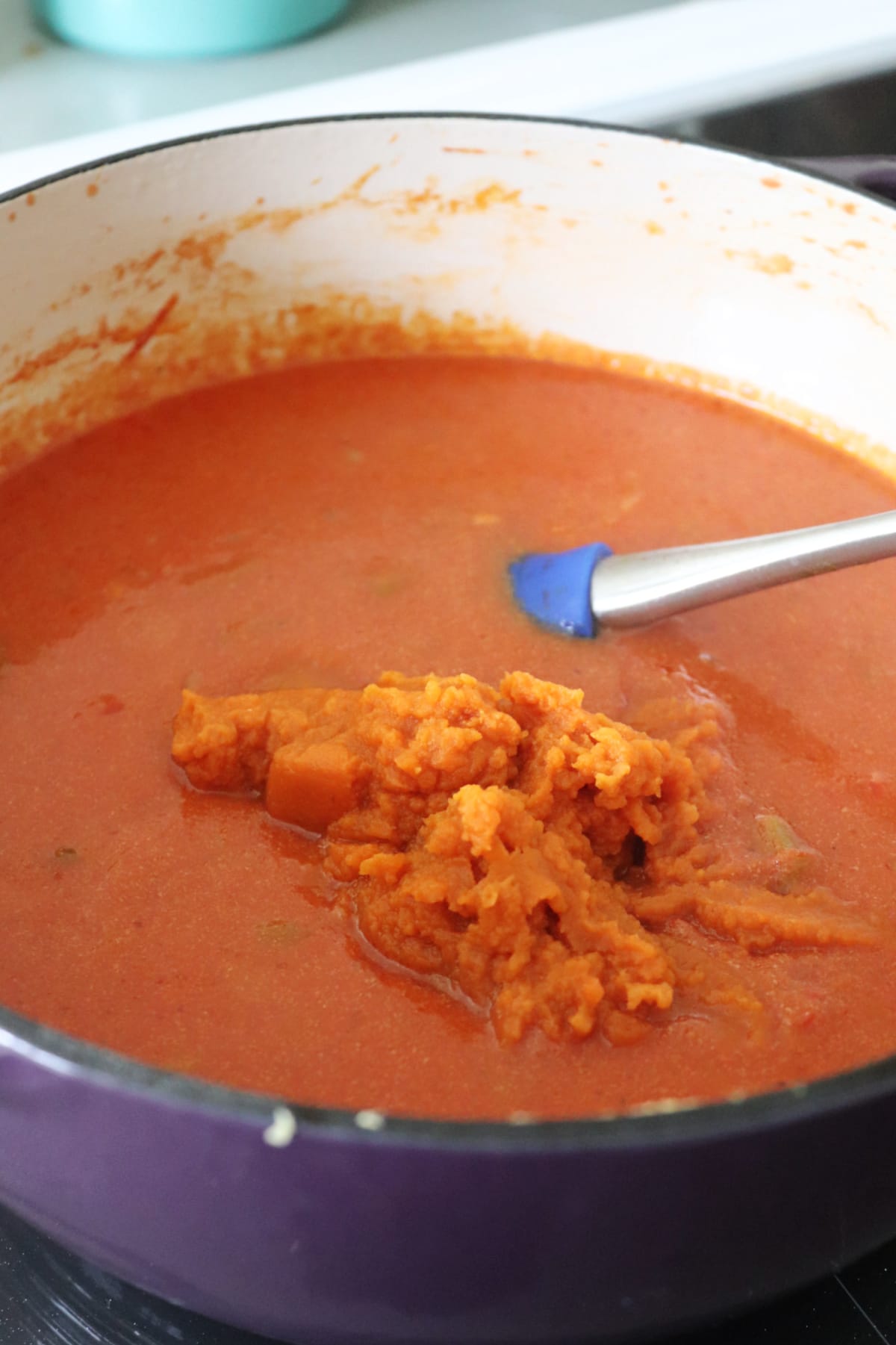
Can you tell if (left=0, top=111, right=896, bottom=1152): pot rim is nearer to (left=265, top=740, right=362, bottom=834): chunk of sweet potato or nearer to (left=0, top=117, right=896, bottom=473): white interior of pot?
(left=265, top=740, right=362, bottom=834): chunk of sweet potato

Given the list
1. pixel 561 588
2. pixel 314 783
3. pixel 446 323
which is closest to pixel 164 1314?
pixel 314 783

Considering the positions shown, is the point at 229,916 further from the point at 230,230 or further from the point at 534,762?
the point at 230,230

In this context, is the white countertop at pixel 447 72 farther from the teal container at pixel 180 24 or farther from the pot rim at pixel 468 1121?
the pot rim at pixel 468 1121

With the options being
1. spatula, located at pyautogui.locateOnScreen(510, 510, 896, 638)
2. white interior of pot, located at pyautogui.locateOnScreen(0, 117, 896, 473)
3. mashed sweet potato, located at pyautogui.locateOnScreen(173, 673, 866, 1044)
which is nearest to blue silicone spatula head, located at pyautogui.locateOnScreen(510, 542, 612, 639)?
spatula, located at pyautogui.locateOnScreen(510, 510, 896, 638)

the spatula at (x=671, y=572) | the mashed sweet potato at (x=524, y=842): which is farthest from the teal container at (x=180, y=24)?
the mashed sweet potato at (x=524, y=842)

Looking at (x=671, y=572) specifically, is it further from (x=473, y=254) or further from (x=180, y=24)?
(x=180, y=24)

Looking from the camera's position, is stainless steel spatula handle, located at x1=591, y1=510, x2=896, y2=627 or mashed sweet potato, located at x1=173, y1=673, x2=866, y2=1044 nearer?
mashed sweet potato, located at x1=173, y1=673, x2=866, y2=1044
